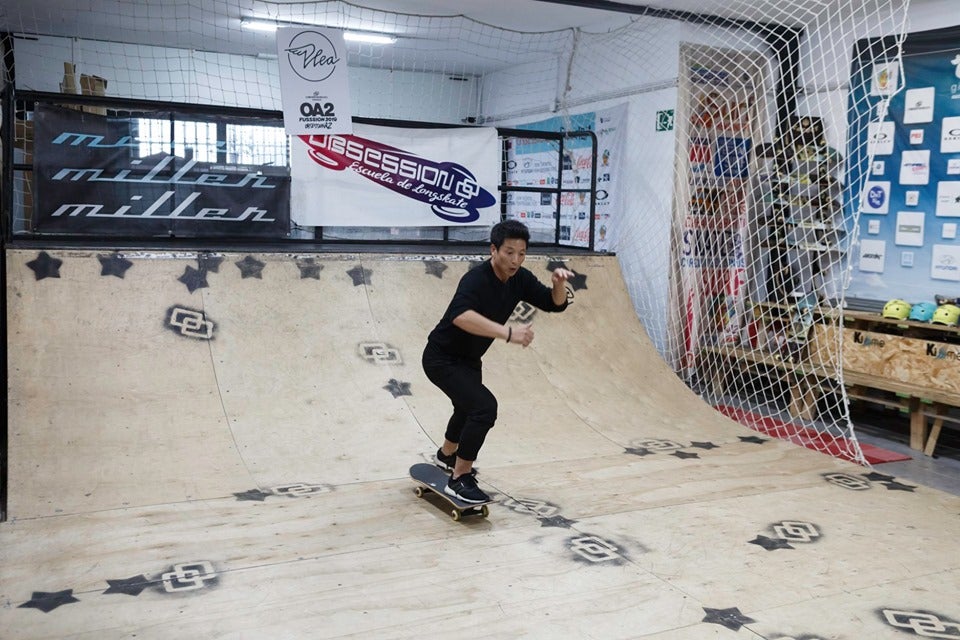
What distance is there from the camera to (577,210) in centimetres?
951

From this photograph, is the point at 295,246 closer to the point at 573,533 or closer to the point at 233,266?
the point at 233,266

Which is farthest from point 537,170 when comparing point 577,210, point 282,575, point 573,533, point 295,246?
point 282,575

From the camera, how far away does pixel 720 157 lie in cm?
802

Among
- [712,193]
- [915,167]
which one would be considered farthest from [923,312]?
[712,193]

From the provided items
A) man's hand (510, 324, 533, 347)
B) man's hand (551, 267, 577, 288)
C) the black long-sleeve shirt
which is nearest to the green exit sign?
the black long-sleeve shirt

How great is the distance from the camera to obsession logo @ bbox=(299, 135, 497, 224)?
23.1 ft

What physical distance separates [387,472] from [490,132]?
3.89 m

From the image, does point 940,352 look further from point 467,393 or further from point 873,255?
point 467,393

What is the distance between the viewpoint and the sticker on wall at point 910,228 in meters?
6.81

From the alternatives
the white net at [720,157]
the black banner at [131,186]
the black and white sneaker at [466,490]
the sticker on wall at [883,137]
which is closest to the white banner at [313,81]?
the black banner at [131,186]

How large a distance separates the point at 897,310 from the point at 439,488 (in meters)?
4.15

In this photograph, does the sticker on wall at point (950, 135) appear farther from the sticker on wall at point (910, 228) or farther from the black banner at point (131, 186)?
the black banner at point (131, 186)

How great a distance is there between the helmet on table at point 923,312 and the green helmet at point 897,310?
0.14 ft

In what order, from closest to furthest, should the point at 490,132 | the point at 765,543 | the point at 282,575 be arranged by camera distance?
the point at 282,575, the point at 765,543, the point at 490,132
